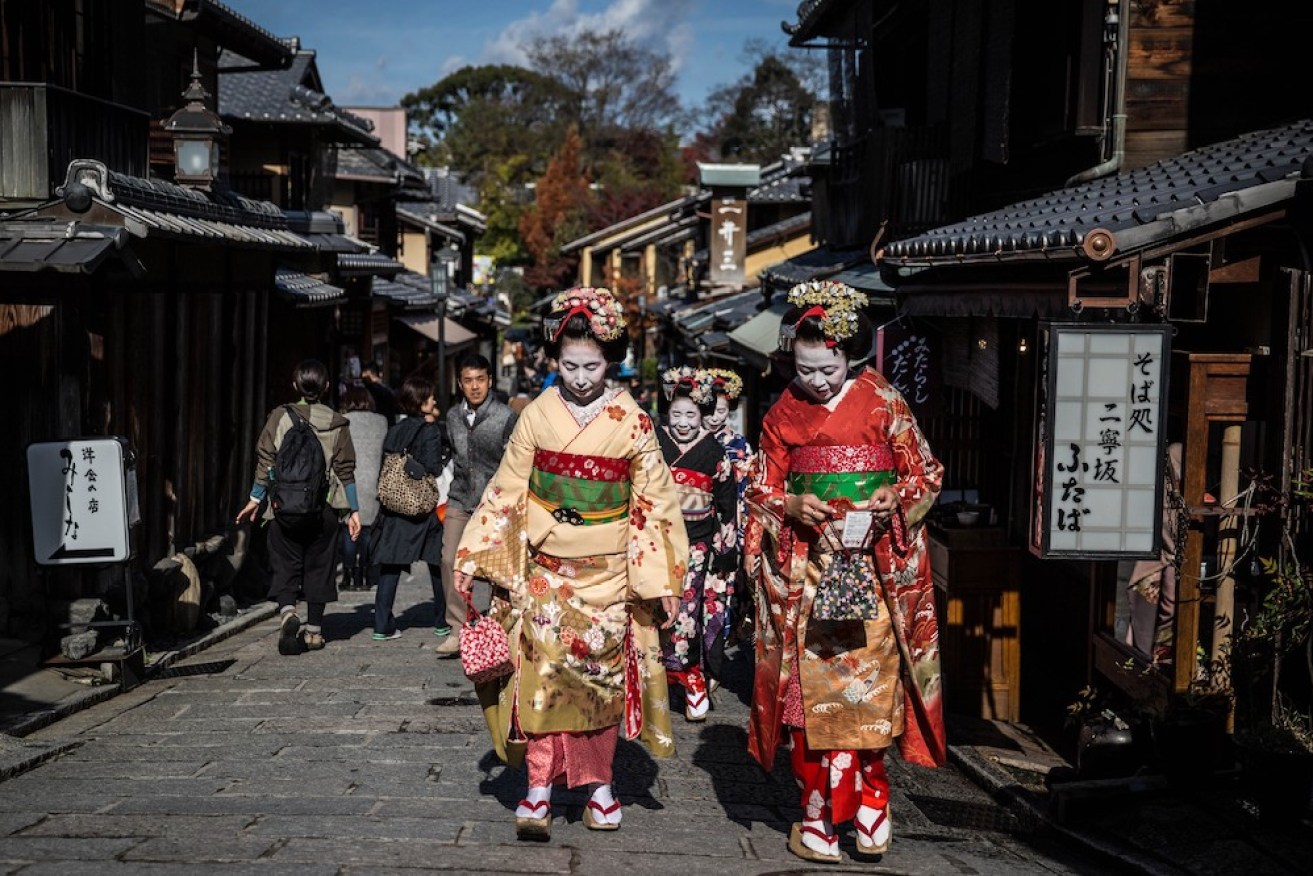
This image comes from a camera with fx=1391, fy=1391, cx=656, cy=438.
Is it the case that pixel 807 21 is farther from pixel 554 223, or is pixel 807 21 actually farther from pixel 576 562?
pixel 554 223

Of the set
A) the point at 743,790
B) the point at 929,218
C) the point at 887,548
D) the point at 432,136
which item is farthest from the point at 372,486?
the point at 432,136

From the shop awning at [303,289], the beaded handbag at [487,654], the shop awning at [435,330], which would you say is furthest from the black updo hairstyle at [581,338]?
the shop awning at [435,330]

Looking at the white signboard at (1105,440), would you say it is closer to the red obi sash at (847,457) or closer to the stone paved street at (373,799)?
the red obi sash at (847,457)

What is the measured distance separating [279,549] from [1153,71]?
7580mm

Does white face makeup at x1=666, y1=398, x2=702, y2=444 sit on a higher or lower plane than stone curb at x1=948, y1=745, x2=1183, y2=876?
higher

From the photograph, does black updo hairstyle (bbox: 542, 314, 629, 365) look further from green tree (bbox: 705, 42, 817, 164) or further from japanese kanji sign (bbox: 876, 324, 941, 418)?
green tree (bbox: 705, 42, 817, 164)

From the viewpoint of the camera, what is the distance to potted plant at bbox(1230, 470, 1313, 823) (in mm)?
6418

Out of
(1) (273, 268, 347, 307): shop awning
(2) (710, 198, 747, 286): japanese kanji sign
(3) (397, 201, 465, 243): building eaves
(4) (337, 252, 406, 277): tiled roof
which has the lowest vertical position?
(1) (273, 268, 347, 307): shop awning

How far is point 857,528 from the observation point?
6.39m

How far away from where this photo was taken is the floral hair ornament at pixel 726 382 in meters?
9.76

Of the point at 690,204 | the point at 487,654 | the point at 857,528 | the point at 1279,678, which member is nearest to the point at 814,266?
the point at 1279,678

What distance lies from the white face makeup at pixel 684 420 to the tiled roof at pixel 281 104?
1582 centimetres

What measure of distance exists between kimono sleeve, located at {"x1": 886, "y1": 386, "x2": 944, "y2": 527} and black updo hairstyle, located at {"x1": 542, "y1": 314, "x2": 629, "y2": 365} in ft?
4.21

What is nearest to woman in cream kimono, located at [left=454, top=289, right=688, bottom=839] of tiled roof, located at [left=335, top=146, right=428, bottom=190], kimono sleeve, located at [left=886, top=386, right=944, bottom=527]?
kimono sleeve, located at [left=886, top=386, right=944, bottom=527]
